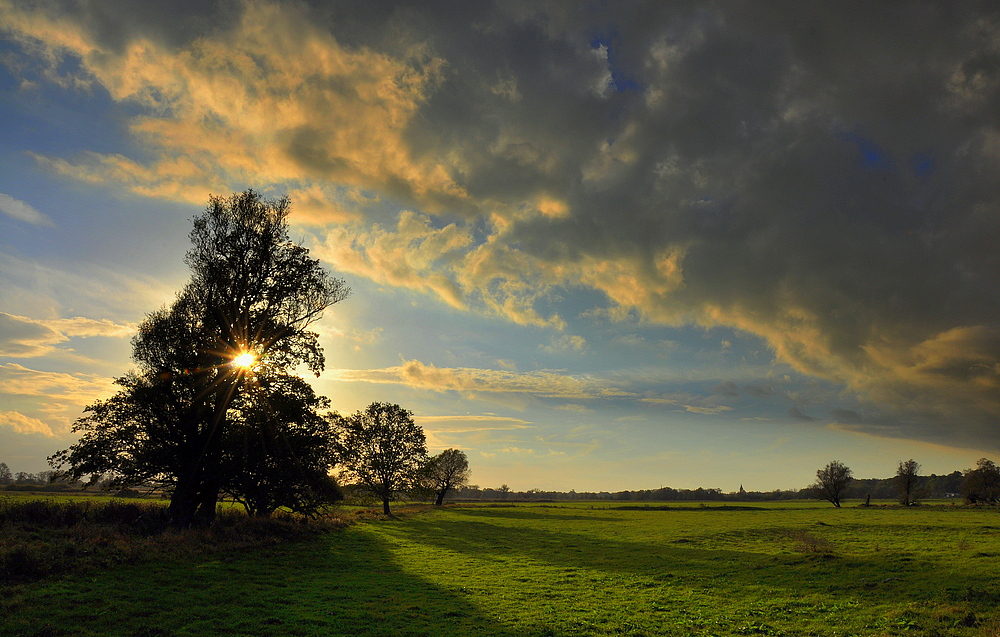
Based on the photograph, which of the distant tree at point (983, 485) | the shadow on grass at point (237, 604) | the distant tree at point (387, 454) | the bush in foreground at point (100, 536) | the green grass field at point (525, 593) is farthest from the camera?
the distant tree at point (983, 485)

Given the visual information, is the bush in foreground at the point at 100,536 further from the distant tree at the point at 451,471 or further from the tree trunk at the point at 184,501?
the distant tree at the point at 451,471

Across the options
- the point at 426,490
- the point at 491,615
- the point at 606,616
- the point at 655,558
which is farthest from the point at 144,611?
the point at 426,490

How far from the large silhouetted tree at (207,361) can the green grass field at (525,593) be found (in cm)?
793

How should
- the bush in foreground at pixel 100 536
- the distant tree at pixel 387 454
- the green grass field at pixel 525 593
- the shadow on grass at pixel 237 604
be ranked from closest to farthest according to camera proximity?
the shadow on grass at pixel 237 604 < the green grass field at pixel 525 593 < the bush in foreground at pixel 100 536 < the distant tree at pixel 387 454

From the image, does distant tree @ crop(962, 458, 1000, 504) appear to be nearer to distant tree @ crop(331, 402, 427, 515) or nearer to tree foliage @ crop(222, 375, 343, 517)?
distant tree @ crop(331, 402, 427, 515)

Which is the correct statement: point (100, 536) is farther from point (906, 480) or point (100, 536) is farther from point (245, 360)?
point (906, 480)

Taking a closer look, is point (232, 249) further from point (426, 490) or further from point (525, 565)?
point (426, 490)

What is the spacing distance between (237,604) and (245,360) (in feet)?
57.2

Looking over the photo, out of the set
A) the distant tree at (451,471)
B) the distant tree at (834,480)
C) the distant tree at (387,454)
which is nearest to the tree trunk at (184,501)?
the distant tree at (387,454)

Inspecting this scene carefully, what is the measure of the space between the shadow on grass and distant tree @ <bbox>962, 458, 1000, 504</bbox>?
127486mm

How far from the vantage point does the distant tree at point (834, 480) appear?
110438 millimetres

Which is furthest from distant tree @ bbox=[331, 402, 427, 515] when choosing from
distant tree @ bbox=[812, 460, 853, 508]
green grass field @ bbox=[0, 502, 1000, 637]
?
distant tree @ bbox=[812, 460, 853, 508]

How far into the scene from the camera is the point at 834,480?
111 metres

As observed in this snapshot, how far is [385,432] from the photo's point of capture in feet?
229
